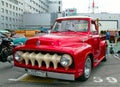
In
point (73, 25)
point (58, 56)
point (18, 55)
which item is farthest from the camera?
point (73, 25)

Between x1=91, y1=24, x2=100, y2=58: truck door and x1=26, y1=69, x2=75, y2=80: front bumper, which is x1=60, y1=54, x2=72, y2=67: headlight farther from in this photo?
x1=91, y1=24, x2=100, y2=58: truck door

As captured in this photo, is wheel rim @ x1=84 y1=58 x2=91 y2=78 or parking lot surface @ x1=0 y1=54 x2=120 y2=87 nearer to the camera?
parking lot surface @ x1=0 y1=54 x2=120 y2=87

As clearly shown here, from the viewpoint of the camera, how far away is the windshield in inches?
318

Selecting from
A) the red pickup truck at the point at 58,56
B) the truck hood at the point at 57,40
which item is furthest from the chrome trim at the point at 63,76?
the truck hood at the point at 57,40

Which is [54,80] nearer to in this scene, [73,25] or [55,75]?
[55,75]

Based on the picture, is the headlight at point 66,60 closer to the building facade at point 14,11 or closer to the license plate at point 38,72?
the license plate at point 38,72

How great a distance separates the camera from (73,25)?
8195 mm

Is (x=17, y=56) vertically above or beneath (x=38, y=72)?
above

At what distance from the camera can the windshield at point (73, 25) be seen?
807 cm

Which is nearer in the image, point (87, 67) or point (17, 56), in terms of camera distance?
point (17, 56)

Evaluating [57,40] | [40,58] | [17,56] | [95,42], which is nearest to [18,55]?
[17,56]

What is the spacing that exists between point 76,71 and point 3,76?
2808 millimetres

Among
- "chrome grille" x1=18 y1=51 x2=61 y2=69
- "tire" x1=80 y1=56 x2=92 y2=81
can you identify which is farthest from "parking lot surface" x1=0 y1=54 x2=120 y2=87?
"chrome grille" x1=18 y1=51 x2=61 y2=69

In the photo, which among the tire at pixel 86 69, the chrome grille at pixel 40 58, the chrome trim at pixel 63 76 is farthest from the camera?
the tire at pixel 86 69
